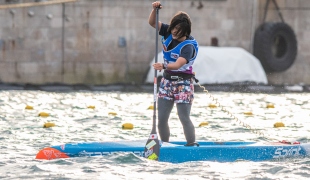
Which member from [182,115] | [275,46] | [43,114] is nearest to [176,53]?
[182,115]

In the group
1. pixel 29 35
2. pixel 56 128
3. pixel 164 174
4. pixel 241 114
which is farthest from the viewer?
pixel 29 35

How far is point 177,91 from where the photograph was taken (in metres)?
10.2

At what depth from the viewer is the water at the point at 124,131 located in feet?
29.8

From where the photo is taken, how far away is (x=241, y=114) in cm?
1702

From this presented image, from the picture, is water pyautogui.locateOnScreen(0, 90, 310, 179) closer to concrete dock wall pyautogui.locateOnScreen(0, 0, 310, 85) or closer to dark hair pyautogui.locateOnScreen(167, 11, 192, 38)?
dark hair pyautogui.locateOnScreen(167, 11, 192, 38)

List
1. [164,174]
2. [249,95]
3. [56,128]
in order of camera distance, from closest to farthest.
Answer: [164,174] < [56,128] < [249,95]

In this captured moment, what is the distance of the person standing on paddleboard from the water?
0.79 m

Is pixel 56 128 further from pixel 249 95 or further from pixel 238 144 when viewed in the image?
pixel 249 95

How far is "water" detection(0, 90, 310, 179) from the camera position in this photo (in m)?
9.08

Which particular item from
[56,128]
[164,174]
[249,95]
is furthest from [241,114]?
[164,174]

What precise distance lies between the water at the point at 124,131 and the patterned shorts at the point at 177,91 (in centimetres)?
88

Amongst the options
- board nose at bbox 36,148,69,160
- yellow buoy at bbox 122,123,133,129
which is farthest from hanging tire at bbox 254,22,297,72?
board nose at bbox 36,148,69,160

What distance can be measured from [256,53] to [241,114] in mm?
9877

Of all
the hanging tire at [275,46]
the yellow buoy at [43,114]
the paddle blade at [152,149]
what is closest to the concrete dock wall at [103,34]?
the hanging tire at [275,46]
